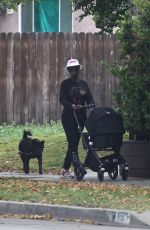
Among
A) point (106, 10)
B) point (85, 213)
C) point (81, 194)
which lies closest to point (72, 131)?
point (81, 194)

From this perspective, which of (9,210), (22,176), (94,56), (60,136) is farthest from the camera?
(94,56)

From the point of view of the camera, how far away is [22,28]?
30.2 m

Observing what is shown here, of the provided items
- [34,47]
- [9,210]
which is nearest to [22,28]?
[34,47]

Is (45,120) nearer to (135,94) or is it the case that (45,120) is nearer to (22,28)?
(22,28)

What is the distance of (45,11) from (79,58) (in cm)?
514

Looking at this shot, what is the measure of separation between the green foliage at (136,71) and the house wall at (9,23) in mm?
14854

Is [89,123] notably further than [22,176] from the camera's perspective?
No

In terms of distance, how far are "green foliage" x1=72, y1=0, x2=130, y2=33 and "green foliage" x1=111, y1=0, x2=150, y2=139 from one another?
9.13 feet

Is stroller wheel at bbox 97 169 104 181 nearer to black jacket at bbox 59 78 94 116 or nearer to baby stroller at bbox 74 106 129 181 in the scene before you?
baby stroller at bbox 74 106 129 181

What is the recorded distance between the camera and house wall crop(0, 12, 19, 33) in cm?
3044

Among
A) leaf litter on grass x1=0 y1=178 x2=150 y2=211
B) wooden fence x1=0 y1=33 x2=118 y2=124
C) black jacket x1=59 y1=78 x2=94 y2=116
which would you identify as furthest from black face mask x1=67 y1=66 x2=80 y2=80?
wooden fence x1=0 y1=33 x2=118 y2=124

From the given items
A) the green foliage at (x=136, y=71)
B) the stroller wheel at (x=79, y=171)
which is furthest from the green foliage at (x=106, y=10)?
the stroller wheel at (x=79, y=171)

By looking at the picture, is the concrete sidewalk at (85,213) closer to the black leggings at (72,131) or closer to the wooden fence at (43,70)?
the black leggings at (72,131)

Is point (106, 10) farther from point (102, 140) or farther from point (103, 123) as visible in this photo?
point (102, 140)
